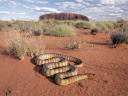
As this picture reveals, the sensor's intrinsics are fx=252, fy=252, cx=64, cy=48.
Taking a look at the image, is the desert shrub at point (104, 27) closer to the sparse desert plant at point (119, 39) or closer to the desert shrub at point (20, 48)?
the sparse desert plant at point (119, 39)

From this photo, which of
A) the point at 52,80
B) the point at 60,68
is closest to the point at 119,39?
the point at 60,68

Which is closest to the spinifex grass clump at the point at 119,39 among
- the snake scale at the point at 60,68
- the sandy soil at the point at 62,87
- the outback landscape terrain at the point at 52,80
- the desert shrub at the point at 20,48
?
the outback landscape terrain at the point at 52,80

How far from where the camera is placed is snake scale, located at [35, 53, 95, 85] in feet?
25.9

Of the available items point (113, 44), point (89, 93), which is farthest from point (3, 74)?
point (113, 44)

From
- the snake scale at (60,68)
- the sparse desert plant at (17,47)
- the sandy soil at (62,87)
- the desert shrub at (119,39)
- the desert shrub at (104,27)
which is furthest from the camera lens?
the desert shrub at (104,27)

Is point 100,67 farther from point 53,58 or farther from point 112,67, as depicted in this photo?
point 53,58

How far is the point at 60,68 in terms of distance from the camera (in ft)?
28.3

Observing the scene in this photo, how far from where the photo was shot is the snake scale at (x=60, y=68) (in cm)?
789

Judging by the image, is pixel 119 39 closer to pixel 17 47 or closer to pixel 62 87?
pixel 17 47

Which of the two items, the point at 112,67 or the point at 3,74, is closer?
the point at 3,74

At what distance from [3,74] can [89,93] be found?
2.90 m

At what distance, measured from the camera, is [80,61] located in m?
9.65

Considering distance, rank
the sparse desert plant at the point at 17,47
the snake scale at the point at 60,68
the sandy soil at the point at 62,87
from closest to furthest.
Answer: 1. the sandy soil at the point at 62,87
2. the snake scale at the point at 60,68
3. the sparse desert plant at the point at 17,47

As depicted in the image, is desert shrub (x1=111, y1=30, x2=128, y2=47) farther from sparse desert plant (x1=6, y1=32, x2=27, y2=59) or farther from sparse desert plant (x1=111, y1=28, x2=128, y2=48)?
sparse desert plant (x1=6, y1=32, x2=27, y2=59)
